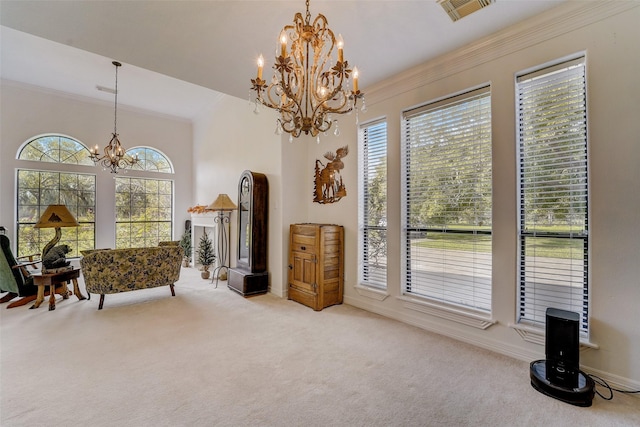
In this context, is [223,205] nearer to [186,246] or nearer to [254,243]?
[254,243]

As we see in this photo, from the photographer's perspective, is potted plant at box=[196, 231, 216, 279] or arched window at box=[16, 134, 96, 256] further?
potted plant at box=[196, 231, 216, 279]

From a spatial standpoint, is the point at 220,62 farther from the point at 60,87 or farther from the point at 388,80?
the point at 60,87

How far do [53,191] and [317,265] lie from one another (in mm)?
6018

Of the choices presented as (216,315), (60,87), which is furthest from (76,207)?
(216,315)

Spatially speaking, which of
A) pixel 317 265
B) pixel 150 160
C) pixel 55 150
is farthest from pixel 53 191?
pixel 317 265

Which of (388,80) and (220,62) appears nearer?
(220,62)

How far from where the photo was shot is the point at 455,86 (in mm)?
2863

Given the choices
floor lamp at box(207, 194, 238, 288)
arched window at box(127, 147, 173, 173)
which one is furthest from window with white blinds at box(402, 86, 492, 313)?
arched window at box(127, 147, 173, 173)

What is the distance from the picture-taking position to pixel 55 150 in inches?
226

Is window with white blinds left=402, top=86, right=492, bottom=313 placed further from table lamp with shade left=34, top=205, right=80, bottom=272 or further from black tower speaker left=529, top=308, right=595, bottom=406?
table lamp with shade left=34, top=205, right=80, bottom=272

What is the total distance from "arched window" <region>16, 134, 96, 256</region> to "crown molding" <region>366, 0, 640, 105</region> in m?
6.37

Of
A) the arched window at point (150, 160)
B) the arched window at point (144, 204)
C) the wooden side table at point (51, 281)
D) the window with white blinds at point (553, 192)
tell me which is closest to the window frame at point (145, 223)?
the arched window at point (144, 204)

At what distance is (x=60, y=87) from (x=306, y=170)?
5.35 m

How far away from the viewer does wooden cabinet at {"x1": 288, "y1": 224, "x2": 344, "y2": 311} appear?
3.66 meters
